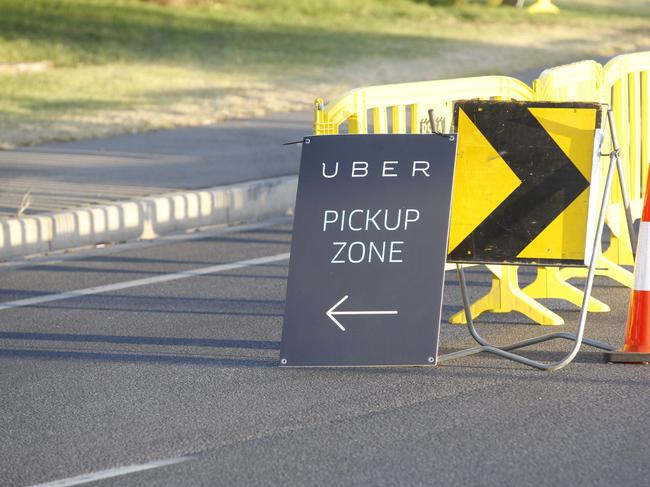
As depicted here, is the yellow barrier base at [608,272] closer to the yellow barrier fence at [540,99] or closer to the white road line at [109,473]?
the yellow barrier fence at [540,99]

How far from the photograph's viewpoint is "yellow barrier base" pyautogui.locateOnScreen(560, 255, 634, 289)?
801cm

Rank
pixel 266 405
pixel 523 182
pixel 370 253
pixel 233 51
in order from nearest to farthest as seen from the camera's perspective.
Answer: pixel 266 405 < pixel 370 253 < pixel 523 182 < pixel 233 51

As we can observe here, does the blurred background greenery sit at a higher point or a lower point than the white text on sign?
higher

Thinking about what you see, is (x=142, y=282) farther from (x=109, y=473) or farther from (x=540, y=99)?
(x=109, y=473)

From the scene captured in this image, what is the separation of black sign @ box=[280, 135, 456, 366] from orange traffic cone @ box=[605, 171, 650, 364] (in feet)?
3.29

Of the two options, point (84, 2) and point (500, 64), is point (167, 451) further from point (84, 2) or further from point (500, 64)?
point (84, 2)

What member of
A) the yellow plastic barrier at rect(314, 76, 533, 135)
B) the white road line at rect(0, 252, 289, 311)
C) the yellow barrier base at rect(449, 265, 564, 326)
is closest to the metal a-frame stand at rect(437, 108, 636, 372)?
the yellow barrier base at rect(449, 265, 564, 326)

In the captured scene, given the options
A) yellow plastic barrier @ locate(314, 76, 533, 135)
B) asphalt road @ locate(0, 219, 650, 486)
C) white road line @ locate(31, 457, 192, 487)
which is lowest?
white road line @ locate(31, 457, 192, 487)

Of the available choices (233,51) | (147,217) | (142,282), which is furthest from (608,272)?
(233,51)

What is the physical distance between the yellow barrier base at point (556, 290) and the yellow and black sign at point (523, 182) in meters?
1.06

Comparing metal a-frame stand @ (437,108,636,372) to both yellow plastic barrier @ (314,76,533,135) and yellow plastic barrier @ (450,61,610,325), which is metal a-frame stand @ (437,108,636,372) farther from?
yellow plastic barrier @ (314,76,533,135)

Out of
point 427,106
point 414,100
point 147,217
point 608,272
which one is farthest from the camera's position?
point 147,217

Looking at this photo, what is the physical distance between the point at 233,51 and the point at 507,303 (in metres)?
19.4

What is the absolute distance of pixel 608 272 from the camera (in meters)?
8.09
